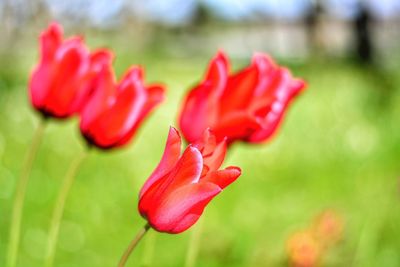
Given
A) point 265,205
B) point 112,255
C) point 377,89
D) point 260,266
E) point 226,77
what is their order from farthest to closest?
point 377,89 → point 265,205 → point 112,255 → point 260,266 → point 226,77

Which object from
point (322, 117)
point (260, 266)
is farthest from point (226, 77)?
point (322, 117)

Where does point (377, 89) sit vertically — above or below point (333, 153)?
above

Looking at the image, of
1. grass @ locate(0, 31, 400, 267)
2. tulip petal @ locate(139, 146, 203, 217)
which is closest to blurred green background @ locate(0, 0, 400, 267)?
grass @ locate(0, 31, 400, 267)

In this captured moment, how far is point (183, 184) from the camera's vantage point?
103 centimetres

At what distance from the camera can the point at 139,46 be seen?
1952 cm

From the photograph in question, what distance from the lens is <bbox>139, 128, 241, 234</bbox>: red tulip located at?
3.31 ft

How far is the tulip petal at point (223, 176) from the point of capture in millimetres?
995

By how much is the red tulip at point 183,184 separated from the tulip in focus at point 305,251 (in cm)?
172

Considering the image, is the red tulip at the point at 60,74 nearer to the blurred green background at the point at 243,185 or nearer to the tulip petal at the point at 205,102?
the tulip petal at the point at 205,102

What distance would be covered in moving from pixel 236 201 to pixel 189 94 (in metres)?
4.09

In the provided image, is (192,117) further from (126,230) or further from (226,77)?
(126,230)

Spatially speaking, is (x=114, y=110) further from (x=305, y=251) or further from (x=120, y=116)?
(x=305, y=251)

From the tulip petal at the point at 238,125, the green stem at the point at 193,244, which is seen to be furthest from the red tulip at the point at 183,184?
the green stem at the point at 193,244

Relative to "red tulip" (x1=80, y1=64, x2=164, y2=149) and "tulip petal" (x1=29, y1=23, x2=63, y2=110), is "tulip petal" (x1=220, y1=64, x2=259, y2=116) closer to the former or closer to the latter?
"red tulip" (x1=80, y1=64, x2=164, y2=149)
